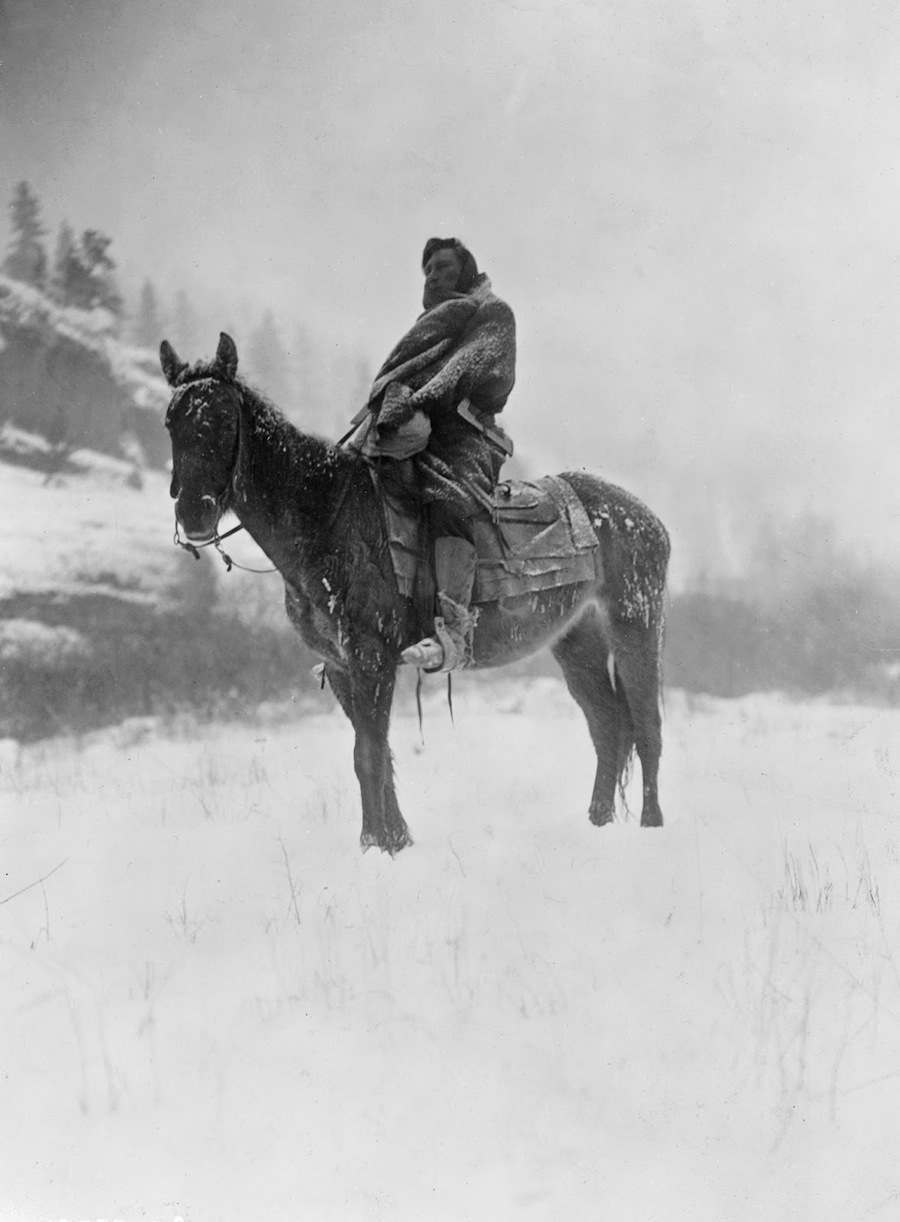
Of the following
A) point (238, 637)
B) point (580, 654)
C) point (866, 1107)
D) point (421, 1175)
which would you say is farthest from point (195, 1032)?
point (238, 637)

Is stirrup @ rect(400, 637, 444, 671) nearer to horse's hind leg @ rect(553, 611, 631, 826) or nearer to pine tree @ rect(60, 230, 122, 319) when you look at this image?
horse's hind leg @ rect(553, 611, 631, 826)

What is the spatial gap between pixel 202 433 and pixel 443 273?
4.27 ft

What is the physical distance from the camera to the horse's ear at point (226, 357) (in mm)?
2953

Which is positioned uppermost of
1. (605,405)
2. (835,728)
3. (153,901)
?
(605,405)

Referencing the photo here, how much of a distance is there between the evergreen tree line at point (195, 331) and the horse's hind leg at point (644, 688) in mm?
1756

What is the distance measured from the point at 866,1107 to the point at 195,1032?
176 centimetres

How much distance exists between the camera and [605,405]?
4891 mm

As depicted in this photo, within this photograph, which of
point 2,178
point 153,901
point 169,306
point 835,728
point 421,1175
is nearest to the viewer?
point 421,1175

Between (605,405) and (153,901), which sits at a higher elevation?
(605,405)

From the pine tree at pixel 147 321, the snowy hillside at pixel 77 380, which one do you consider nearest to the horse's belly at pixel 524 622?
the snowy hillside at pixel 77 380

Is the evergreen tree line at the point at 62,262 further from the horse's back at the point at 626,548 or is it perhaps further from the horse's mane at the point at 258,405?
the horse's back at the point at 626,548

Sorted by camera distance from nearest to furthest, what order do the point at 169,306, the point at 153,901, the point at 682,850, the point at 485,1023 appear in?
1. the point at 485,1023
2. the point at 153,901
3. the point at 682,850
4. the point at 169,306

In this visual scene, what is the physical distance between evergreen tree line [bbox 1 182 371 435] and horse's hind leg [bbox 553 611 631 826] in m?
1.57

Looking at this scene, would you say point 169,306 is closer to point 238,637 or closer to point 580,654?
point 238,637
